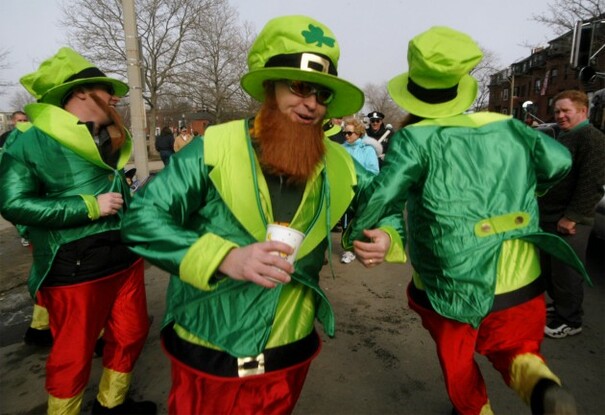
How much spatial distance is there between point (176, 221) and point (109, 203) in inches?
44.1

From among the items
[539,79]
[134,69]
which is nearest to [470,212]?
[134,69]

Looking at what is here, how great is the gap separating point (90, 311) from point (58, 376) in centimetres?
36

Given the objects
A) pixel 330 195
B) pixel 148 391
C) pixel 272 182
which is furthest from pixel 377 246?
pixel 148 391

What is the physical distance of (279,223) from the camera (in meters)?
1.54

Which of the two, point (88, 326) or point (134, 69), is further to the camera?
point (134, 69)

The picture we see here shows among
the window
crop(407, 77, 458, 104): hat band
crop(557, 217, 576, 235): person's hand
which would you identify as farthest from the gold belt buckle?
the window

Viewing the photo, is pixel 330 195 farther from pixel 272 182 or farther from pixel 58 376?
pixel 58 376

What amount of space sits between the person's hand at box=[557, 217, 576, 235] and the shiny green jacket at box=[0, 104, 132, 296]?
341cm

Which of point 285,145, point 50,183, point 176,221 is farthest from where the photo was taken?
point 50,183

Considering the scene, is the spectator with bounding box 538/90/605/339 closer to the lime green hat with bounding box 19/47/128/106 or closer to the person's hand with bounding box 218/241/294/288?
the person's hand with bounding box 218/241/294/288

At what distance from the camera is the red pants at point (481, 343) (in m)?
1.99

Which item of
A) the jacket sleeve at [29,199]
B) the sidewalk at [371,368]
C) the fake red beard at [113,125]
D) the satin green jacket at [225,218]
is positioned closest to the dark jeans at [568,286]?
the sidewalk at [371,368]

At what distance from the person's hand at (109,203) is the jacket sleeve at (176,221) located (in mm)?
1023

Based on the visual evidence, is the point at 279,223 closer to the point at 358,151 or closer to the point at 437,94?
the point at 437,94
